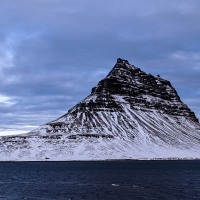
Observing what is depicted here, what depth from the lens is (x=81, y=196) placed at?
9200cm

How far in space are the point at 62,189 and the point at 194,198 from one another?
3426 cm

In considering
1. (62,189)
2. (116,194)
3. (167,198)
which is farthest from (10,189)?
(167,198)

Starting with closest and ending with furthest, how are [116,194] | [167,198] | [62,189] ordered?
[167,198] → [116,194] → [62,189]

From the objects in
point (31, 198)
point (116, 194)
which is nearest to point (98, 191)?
point (116, 194)

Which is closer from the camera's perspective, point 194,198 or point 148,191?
point 194,198

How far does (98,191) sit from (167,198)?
19441 mm

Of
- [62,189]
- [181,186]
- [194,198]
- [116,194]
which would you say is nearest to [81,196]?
[116,194]

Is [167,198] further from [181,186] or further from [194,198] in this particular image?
[181,186]

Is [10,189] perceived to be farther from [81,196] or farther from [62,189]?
[81,196]

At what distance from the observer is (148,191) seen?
100m

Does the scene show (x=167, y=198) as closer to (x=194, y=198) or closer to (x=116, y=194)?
(x=194, y=198)

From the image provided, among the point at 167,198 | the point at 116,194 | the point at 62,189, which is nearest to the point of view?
the point at 167,198

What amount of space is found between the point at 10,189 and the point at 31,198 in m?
20.9

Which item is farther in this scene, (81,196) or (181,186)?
(181,186)
